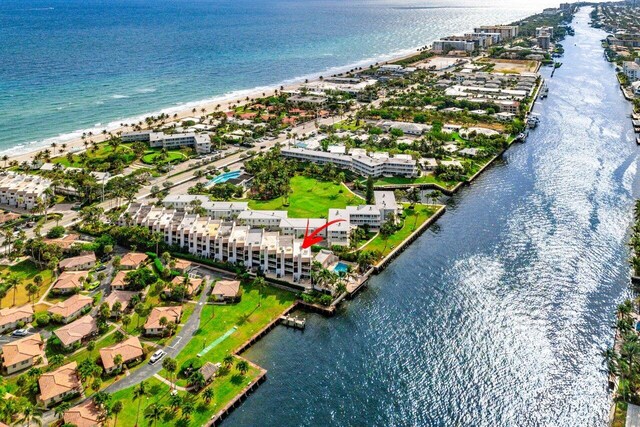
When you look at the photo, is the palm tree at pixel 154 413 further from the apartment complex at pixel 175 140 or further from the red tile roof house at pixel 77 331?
the apartment complex at pixel 175 140

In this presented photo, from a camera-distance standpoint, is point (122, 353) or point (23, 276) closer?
point (122, 353)

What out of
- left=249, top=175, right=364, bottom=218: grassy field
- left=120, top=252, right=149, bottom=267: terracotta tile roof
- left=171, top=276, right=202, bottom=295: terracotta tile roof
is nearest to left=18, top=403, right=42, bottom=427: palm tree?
left=171, top=276, right=202, bottom=295: terracotta tile roof

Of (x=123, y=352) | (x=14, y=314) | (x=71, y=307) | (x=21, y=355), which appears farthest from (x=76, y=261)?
(x=123, y=352)

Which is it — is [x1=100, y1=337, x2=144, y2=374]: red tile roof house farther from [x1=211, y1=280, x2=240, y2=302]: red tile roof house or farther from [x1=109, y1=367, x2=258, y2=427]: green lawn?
[x1=211, y1=280, x2=240, y2=302]: red tile roof house

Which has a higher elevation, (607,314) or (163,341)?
(163,341)

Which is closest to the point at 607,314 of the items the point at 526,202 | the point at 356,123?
the point at 526,202

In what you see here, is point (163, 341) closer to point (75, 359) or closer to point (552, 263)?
point (75, 359)

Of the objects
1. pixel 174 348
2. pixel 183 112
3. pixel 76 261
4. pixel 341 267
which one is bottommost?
pixel 341 267

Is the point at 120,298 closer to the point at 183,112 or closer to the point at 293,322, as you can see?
the point at 293,322
